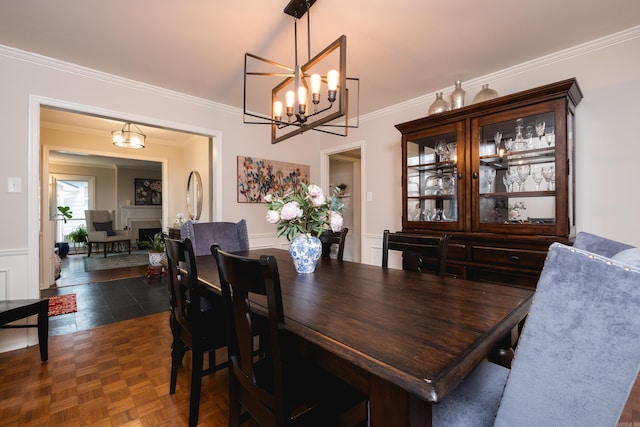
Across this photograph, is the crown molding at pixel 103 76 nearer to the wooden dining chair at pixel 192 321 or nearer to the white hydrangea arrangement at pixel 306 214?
the wooden dining chair at pixel 192 321

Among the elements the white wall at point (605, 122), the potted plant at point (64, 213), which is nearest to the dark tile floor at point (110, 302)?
the white wall at point (605, 122)

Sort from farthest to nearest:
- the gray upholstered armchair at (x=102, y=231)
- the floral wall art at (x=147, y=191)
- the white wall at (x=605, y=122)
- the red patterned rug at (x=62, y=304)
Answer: the floral wall art at (x=147, y=191) → the gray upholstered armchair at (x=102, y=231) → the red patterned rug at (x=62, y=304) → the white wall at (x=605, y=122)

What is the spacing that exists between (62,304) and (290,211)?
3482 millimetres

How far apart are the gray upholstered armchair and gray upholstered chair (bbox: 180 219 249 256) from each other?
19.0 ft

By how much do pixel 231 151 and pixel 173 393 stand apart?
2613 millimetres

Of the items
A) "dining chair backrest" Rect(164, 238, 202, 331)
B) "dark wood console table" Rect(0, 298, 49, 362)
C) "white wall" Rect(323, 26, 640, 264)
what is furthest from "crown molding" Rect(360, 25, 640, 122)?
"dark wood console table" Rect(0, 298, 49, 362)

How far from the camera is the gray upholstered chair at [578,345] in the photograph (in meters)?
0.52

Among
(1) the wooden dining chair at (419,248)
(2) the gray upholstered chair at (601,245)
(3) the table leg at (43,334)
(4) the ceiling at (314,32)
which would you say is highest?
(4) the ceiling at (314,32)

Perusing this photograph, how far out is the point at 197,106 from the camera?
328 centimetres

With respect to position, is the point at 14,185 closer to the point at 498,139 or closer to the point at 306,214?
the point at 306,214

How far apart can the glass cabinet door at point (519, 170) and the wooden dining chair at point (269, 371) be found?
6.35 ft

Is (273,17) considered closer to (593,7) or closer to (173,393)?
(593,7)

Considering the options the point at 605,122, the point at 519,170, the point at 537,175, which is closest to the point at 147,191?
the point at 519,170

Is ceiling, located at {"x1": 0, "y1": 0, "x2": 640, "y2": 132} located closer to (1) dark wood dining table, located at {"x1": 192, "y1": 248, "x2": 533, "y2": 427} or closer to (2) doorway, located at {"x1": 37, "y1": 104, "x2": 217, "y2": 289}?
(2) doorway, located at {"x1": 37, "y1": 104, "x2": 217, "y2": 289}
